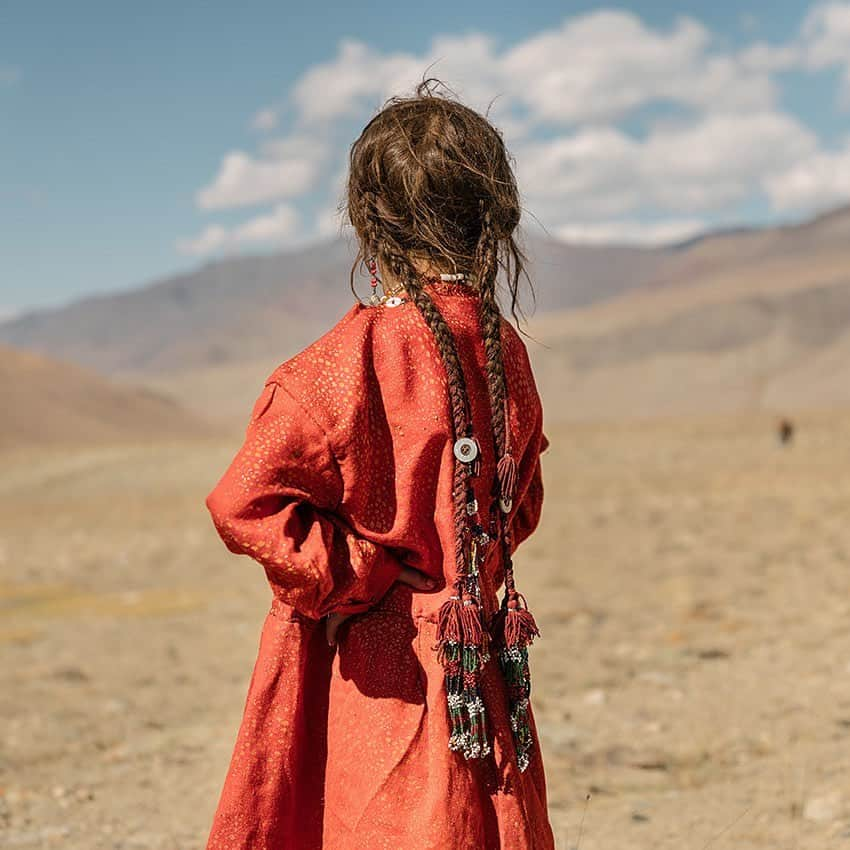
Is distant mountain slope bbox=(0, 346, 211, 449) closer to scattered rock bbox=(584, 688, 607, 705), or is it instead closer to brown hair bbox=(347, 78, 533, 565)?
scattered rock bbox=(584, 688, 607, 705)

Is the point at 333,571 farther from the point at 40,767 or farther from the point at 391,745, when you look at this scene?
the point at 40,767

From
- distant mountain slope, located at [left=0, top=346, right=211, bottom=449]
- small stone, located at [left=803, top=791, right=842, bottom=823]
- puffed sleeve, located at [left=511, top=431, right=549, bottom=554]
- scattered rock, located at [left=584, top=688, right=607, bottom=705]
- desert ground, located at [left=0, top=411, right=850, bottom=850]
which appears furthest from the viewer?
distant mountain slope, located at [left=0, top=346, right=211, bottom=449]

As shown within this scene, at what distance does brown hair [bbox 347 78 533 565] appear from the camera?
215cm

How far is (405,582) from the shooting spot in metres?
2.19

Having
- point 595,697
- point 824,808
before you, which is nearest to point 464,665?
point 824,808

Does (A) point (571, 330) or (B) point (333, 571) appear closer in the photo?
(B) point (333, 571)

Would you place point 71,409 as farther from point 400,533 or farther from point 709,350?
point 400,533

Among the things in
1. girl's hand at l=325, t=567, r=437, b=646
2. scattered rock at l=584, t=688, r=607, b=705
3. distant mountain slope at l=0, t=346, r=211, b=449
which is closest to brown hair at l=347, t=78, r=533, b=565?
girl's hand at l=325, t=567, r=437, b=646

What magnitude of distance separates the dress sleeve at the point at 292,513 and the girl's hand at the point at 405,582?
0.05 meters

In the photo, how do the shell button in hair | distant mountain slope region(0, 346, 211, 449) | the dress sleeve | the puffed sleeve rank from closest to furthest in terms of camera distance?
1. the dress sleeve
2. the shell button in hair
3. the puffed sleeve
4. distant mountain slope region(0, 346, 211, 449)

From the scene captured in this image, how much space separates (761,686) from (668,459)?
1592 cm

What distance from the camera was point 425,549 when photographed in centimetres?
216

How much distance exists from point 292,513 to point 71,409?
66.7 metres

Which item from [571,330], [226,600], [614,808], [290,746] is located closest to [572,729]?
[614,808]
